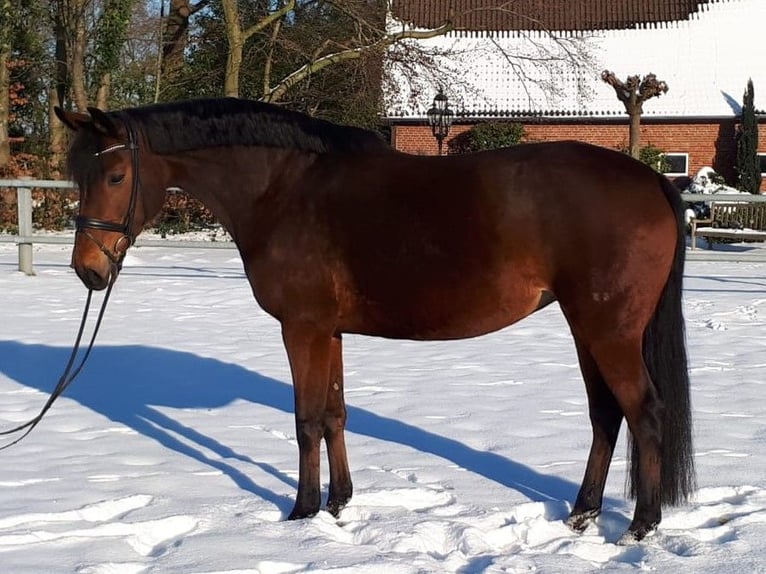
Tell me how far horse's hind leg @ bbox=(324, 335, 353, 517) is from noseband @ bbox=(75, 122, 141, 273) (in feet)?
3.11

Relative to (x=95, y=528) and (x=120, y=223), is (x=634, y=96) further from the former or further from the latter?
(x=95, y=528)

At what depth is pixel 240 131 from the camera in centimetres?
398

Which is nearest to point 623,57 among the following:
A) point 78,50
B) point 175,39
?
point 175,39

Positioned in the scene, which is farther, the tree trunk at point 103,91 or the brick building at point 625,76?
the brick building at point 625,76

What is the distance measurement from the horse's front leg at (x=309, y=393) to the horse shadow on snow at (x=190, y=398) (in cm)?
16

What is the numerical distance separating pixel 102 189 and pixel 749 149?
25.4m

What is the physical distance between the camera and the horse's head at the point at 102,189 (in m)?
3.80

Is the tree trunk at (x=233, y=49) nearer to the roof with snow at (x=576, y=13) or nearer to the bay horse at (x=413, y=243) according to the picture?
the roof with snow at (x=576, y=13)

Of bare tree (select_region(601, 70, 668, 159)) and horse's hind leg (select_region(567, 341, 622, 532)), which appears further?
bare tree (select_region(601, 70, 668, 159))

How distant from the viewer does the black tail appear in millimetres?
3633

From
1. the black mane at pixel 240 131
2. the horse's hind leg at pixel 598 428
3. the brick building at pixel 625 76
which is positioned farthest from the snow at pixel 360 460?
the brick building at pixel 625 76

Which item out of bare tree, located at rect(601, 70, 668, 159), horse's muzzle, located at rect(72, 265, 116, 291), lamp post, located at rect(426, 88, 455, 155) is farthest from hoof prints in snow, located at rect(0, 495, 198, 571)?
bare tree, located at rect(601, 70, 668, 159)

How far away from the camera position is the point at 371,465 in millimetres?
4512

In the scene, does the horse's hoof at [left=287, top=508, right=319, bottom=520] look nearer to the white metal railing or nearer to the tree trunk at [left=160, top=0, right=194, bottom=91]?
the white metal railing
